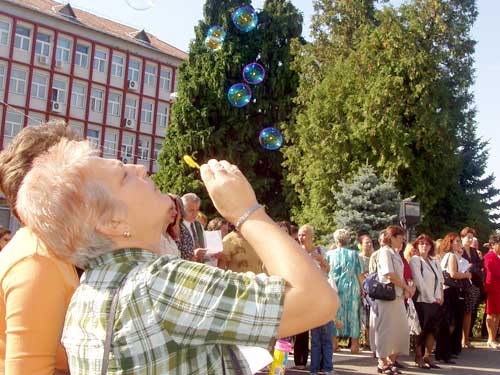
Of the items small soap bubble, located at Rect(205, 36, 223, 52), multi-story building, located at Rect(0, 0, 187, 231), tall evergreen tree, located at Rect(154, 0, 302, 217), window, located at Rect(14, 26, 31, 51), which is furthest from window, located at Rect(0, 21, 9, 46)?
small soap bubble, located at Rect(205, 36, 223, 52)

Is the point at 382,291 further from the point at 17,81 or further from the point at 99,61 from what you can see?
the point at 99,61

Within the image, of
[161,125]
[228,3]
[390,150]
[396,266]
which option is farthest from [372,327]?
[161,125]

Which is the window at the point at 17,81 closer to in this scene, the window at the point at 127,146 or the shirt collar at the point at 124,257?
the window at the point at 127,146

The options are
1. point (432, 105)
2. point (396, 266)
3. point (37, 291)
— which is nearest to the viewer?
point (37, 291)

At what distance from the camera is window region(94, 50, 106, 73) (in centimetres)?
4925

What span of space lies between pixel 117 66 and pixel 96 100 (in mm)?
3448

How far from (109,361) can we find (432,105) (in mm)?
25687

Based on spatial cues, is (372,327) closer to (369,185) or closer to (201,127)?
(369,185)

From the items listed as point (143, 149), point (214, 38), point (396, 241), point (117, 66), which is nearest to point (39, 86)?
point (117, 66)

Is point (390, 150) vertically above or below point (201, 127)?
below

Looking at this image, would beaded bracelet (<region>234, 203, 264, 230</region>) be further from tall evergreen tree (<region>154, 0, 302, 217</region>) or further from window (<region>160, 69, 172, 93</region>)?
window (<region>160, 69, 172, 93</region>)

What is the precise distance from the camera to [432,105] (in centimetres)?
2559

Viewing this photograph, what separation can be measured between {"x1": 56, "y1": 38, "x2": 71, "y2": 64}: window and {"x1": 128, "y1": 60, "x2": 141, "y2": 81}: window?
5.36 meters

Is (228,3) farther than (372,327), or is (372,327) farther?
(228,3)
